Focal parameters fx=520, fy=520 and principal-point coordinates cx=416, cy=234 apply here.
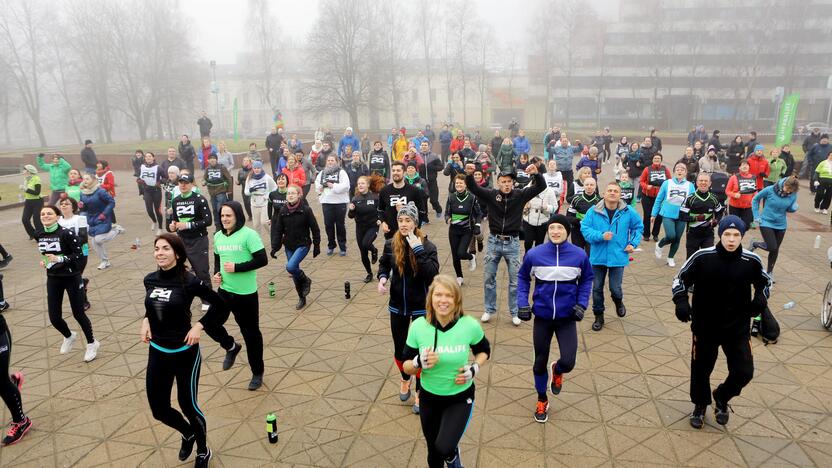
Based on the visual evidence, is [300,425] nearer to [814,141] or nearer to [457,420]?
[457,420]

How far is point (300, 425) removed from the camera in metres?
5.15

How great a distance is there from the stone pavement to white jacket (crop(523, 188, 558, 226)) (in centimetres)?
154

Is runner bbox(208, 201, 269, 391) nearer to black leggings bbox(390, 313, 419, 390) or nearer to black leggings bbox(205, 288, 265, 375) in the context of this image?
black leggings bbox(205, 288, 265, 375)

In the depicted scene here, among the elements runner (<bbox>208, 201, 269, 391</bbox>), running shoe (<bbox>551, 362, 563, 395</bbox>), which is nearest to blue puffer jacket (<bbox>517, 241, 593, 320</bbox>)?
running shoe (<bbox>551, 362, 563, 395</bbox>)

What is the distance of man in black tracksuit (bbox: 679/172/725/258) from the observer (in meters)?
8.21

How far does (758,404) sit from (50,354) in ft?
27.8

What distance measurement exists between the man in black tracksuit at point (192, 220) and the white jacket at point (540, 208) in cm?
498

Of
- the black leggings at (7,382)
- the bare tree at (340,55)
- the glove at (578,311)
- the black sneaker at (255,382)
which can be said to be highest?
the bare tree at (340,55)

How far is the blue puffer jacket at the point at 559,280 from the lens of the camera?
4.93 m

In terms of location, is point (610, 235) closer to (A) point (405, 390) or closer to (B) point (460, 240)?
(B) point (460, 240)

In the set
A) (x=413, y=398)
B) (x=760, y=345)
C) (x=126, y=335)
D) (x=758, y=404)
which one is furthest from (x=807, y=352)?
(x=126, y=335)

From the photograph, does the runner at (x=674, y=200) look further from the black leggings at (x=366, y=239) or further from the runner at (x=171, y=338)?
the runner at (x=171, y=338)

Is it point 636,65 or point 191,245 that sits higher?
point 636,65

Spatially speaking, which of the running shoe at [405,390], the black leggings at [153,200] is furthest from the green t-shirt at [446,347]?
the black leggings at [153,200]
